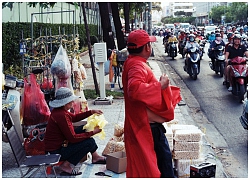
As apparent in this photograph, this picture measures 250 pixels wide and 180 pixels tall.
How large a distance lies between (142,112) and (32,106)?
2.69 meters

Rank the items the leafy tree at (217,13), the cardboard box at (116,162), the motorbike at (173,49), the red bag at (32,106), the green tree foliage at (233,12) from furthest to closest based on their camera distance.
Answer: the leafy tree at (217,13), the green tree foliage at (233,12), the motorbike at (173,49), the red bag at (32,106), the cardboard box at (116,162)

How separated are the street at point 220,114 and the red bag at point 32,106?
110 inches

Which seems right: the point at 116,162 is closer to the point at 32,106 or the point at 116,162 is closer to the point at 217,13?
the point at 32,106

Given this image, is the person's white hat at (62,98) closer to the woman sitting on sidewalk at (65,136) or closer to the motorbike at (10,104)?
the woman sitting on sidewalk at (65,136)

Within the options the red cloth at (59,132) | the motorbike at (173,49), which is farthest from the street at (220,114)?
the motorbike at (173,49)

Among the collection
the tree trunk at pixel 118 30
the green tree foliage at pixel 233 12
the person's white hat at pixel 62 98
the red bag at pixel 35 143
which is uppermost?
the green tree foliage at pixel 233 12

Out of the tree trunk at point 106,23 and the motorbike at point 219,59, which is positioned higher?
the tree trunk at point 106,23

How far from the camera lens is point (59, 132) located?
17.9 ft

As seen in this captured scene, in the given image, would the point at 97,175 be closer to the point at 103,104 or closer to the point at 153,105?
the point at 153,105

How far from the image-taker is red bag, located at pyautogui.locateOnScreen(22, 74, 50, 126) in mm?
6312

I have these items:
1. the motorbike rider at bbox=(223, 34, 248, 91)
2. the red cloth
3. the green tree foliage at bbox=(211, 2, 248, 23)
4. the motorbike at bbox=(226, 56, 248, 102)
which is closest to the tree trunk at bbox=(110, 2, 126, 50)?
the motorbike rider at bbox=(223, 34, 248, 91)

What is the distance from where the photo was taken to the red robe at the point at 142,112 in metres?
3.91

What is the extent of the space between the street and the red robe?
2376 mm

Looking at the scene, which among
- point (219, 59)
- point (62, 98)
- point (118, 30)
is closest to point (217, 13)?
point (118, 30)
